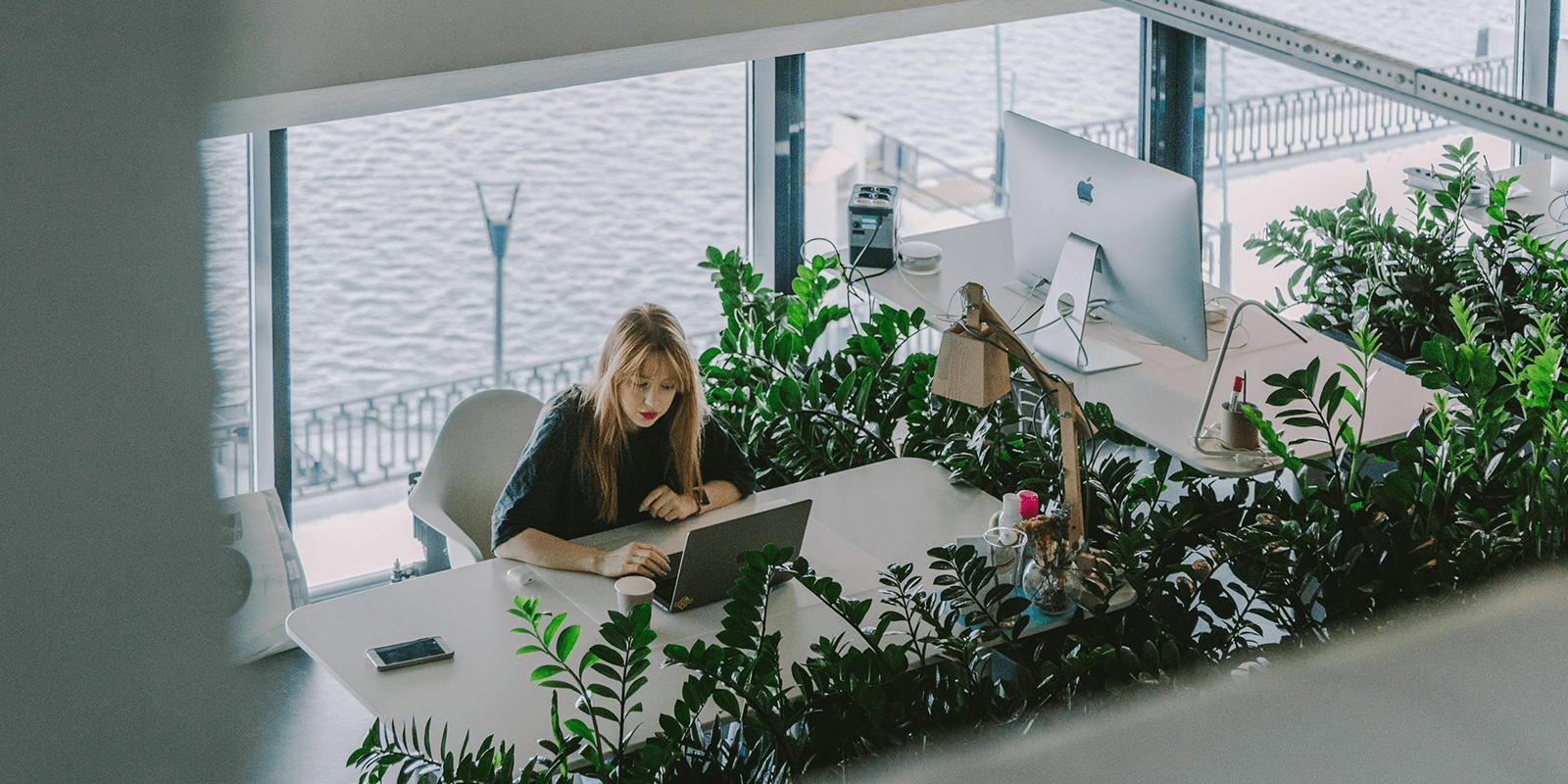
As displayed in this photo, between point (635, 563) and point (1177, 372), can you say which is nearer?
point (635, 563)

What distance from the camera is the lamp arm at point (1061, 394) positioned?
2.61 metres

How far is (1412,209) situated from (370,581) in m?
3.84

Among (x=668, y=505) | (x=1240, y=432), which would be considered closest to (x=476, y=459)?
(x=668, y=505)

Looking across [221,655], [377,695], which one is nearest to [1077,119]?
[377,695]

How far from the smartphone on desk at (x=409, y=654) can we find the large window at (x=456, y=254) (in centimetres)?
181

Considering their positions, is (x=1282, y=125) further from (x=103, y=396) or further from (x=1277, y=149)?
(x=103, y=396)

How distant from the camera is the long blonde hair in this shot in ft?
10.2

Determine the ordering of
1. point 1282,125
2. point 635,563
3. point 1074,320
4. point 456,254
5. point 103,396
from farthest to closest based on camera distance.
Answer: point 1282,125 < point 456,254 < point 1074,320 < point 635,563 < point 103,396

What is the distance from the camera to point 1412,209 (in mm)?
4984

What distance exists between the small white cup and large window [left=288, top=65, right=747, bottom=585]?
6.24 ft

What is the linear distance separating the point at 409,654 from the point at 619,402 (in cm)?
80

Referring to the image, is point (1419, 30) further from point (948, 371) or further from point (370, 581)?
point (370, 581)

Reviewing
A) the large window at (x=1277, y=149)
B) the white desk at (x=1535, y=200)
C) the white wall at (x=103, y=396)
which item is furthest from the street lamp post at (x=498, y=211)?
the white wall at (x=103, y=396)

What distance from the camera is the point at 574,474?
314 cm
